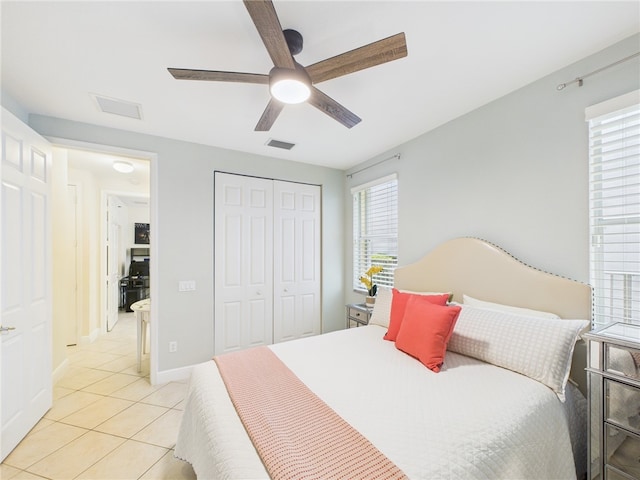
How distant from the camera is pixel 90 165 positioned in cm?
398

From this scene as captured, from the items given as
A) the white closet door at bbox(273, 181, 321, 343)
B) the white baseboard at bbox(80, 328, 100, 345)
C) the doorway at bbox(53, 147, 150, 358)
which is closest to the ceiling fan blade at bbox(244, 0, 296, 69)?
the white closet door at bbox(273, 181, 321, 343)

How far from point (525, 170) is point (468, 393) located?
→ 5.45 feet

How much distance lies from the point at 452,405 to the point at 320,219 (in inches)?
120

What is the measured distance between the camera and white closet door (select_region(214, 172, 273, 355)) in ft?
11.1

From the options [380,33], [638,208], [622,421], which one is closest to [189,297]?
[380,33]

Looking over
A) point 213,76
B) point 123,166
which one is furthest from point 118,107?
point 123,166

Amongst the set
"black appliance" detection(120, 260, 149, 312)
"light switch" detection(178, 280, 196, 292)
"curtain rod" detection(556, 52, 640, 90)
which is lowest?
"black appliance" detection(120, 260, 149, 312)

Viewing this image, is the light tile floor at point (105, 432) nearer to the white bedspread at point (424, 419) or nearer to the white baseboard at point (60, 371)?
the white baseboard at point (60, 371)

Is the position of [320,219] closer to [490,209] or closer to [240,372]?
[490,209]

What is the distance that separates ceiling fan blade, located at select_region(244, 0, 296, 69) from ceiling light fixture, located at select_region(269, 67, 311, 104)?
0.03 metres

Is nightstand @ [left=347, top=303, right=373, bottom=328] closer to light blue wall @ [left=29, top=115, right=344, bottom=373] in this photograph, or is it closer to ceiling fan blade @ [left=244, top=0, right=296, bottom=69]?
light blue wall @ [left=29, top=115, right=344, bottom=373]

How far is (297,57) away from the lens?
179 centimetres

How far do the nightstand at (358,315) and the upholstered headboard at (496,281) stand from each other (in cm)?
50

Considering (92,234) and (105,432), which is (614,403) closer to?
(105,432)
